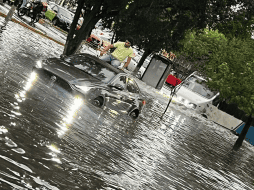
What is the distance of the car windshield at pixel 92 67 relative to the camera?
11.3 meters

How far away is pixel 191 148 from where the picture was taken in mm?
12820

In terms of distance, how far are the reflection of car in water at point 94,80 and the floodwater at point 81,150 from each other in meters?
0.28

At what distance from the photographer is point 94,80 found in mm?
10891

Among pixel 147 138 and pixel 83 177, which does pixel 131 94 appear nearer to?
→ pixel 147 138

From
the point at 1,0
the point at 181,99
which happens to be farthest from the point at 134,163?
the point at 1,0

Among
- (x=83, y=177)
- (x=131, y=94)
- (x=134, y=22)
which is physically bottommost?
(x=83, y=177)

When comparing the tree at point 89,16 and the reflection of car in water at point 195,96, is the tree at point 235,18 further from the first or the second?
the reflection of car in water at point 195,96

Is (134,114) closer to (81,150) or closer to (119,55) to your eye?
(119,55)

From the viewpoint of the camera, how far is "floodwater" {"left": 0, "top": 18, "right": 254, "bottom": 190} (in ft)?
17.6

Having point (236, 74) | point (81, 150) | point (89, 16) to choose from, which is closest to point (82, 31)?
point (89, 16)

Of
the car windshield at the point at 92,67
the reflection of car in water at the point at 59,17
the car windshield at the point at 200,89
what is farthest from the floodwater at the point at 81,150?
the reflection of car in water at the point at 59,17

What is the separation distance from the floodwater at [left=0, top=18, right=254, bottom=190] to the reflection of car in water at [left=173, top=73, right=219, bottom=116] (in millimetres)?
14401

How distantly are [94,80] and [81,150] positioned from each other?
4.14 metres

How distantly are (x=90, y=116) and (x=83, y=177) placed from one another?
4577 mm
